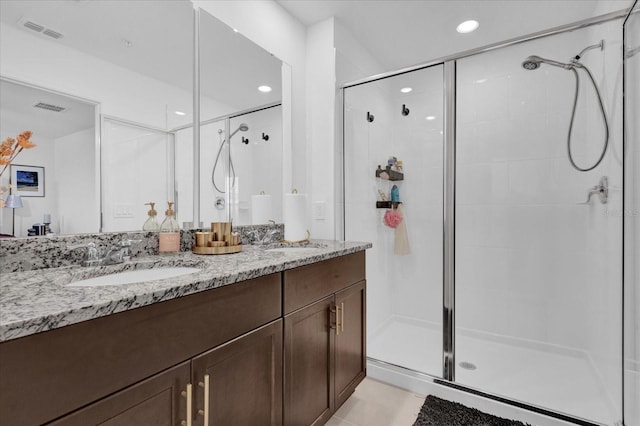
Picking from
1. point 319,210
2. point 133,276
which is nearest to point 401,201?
point 319,210

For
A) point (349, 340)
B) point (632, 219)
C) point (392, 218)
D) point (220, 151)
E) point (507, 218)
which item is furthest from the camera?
point (392, 218)

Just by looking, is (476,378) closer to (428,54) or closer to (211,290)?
(211,290)

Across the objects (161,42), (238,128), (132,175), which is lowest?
(132,175)

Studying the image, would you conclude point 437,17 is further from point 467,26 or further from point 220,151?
point 220,151

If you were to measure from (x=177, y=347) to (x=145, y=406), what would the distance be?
0.13m

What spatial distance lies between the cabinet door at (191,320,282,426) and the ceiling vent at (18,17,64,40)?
3.81ft

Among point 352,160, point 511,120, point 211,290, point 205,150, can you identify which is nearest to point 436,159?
point 511,120

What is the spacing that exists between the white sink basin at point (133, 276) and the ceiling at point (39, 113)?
49 cm

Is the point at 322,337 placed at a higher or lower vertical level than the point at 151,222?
lower

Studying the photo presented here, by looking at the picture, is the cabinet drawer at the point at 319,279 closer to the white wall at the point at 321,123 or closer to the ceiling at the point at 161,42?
the white wall at the point at 321,123

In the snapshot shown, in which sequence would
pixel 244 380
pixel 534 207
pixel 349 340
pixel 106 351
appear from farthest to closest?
pixel 534 207
pixel 349 340
pixel 244 380
pixel 106 351

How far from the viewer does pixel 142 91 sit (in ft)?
4.45

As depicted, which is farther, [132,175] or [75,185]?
[132,175]

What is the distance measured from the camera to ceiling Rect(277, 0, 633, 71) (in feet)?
6.70
